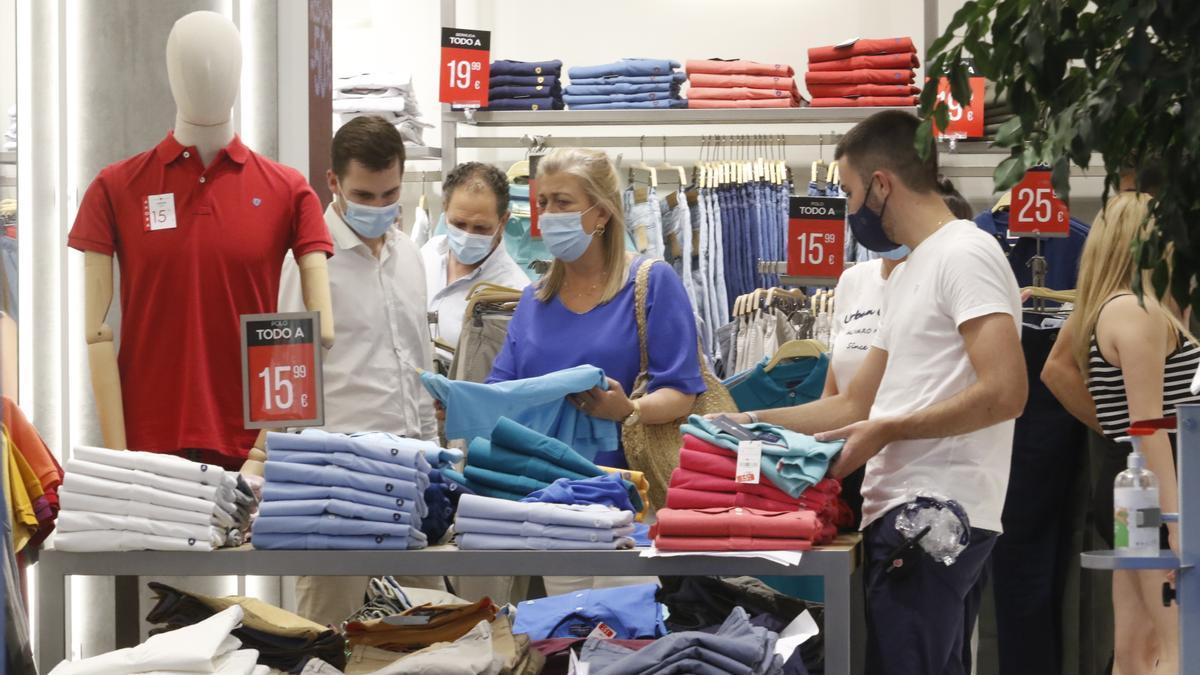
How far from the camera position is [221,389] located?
12.4 feet

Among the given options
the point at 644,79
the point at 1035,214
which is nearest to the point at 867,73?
the point at 644,79

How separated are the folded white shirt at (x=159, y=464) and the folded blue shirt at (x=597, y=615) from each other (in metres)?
0.83

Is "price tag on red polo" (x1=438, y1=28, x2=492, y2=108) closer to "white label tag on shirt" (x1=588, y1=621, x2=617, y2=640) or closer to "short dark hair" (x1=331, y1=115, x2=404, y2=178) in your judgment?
"short dark hair" (x1=331, y1=115, x2=404, y2=178)

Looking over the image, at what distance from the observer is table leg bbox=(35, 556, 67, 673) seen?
3127mm

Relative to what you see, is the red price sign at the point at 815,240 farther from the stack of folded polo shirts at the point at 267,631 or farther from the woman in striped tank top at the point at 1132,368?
the stack of folded polo shirts at the point at 267,631

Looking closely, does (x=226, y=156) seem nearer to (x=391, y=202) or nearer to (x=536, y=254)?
(x=391, y=202)

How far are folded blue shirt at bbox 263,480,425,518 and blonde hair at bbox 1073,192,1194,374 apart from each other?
194 centimetres

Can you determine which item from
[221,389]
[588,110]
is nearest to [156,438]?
[221,389]

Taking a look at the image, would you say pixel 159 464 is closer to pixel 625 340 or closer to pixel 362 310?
pixel 362 310

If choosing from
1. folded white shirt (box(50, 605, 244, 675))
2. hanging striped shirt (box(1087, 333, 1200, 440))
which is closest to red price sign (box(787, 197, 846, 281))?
hanging striped shirt (box(1087, 333, 1200, 440))

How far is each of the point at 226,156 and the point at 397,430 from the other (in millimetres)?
869

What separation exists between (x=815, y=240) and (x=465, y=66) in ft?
8.27

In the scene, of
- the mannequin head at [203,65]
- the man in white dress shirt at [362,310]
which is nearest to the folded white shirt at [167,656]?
the man in white dress shirt at [362,310]

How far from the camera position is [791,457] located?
3123 millimetres
